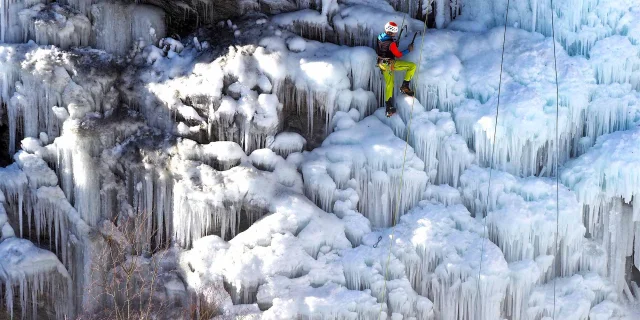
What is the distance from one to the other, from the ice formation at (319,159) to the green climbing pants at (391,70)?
268 millimetres

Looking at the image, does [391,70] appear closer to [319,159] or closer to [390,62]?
[390,62]

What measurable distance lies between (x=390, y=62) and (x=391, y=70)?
137mm

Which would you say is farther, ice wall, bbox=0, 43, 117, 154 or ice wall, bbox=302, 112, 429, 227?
ice wall, bbox=0, 43, 117, 154

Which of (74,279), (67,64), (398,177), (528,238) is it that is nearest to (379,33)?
(398,177)

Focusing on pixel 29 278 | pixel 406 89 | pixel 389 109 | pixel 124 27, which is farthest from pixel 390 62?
pixel 29 278

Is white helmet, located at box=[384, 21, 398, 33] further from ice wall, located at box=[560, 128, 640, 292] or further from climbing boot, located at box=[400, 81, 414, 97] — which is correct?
ice wall, located at box=[560, 128, 640, 292]

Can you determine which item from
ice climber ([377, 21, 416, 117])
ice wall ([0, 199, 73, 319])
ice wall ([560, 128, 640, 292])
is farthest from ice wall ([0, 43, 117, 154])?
ice wall ([560, 128, 640, 292])

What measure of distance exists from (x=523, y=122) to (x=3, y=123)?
293 inches

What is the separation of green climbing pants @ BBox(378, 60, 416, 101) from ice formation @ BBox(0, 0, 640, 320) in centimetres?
27

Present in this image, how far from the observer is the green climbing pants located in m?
12.5

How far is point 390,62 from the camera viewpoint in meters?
12.5

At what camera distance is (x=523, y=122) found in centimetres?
1226

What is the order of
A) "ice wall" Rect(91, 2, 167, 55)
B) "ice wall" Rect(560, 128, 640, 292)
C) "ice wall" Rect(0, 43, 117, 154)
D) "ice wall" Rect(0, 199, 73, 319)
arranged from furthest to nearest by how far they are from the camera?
"ice wall" Rect(91, 2, 167, 55), "ice wall" Rect(0, 43, 117, 154), "ice wall" Rect(0, 199, 73, 319), "ice wall" Rect(560, 128, 640, 292)

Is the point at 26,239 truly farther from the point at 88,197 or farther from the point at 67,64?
the point at 67,64
